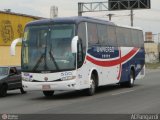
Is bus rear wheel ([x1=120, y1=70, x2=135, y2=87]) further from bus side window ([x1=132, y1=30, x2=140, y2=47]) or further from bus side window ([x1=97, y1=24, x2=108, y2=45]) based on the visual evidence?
bus side window ([x1=97, y1=24, x2=108, y2=45])

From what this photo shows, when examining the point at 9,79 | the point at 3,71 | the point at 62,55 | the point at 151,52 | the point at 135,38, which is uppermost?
the point at 135,38

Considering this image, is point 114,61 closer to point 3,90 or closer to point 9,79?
point 9,79

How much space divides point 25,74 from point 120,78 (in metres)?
6.48

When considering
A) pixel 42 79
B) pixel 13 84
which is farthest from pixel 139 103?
pixel 13 84

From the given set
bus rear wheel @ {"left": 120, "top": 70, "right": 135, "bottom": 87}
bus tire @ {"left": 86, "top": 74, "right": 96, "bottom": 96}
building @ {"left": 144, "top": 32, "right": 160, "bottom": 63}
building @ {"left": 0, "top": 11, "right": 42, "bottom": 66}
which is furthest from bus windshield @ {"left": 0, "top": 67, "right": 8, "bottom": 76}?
building @ {"left": 144, "top": 32, "right": 160, "bottom": 63}

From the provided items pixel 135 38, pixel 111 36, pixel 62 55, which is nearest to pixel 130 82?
pixel 135 38

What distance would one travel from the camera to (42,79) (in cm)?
1964

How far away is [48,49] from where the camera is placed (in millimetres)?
19859

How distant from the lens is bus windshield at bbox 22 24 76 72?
19.6 meters

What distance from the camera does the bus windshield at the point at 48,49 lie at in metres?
19.6

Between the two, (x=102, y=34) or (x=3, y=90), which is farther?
(x=102, y=34)

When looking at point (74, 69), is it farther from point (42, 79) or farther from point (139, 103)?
point (139, 103)

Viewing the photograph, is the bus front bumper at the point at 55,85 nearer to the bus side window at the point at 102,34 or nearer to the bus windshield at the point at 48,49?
the bus windshield at the point at 48,49

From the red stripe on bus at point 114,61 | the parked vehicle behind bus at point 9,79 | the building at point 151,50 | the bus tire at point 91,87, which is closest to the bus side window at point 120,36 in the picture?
the red stripe on bus at point 114,61
